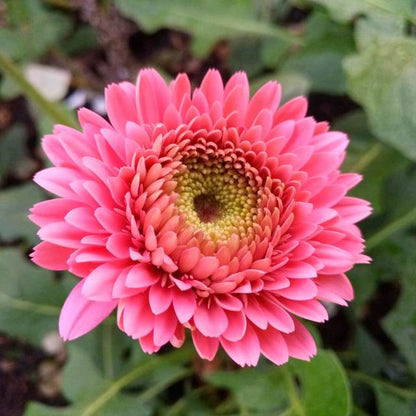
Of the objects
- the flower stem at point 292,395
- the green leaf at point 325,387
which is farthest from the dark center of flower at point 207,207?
the flower stem at point 292,395

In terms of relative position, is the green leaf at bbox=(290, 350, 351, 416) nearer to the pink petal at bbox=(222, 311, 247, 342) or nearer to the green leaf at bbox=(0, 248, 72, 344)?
the pink petal at bbox=(222, 311, 247, 342)

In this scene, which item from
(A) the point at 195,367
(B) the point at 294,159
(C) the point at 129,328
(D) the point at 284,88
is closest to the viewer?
(C) the point at 129,328

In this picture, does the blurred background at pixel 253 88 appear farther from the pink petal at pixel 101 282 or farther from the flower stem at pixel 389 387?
the pink petal at pixel 101 282

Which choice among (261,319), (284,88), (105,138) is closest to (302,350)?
(261,319)

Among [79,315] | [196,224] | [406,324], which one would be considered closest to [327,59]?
[406,324]

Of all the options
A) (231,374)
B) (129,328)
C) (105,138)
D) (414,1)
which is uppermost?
(414,1)

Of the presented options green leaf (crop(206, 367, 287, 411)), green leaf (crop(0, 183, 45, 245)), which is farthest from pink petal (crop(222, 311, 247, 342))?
green leaf (crop(0, 183, 45, 245))

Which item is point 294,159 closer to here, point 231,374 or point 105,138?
point 105,138

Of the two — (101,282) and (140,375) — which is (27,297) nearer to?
(140,375)
